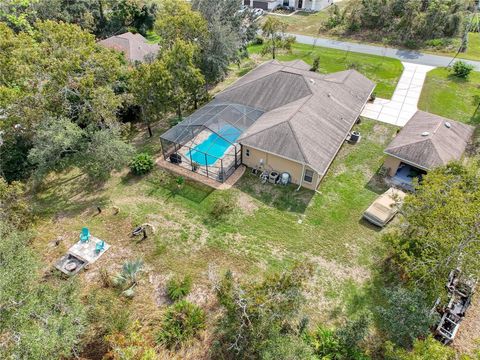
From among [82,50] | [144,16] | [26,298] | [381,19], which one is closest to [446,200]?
[26,298]

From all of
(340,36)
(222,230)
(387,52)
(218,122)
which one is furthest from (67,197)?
(340,36)

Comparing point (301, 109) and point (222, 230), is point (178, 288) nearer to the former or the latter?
point (222, 230)

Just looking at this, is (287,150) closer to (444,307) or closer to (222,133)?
(222,133)

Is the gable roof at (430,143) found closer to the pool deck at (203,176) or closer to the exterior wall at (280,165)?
the exterior wall at (280,165)

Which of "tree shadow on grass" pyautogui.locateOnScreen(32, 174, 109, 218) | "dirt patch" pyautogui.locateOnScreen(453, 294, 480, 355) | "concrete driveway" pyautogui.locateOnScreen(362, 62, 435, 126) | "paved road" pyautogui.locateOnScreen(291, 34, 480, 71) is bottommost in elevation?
"tree shadow on grass" pyautogui.locateOnScreen(32, 174, 109, 218)

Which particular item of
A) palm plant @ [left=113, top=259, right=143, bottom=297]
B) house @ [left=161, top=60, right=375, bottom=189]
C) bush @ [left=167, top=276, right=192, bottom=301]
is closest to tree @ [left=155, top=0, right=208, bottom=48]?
house @ [left=161, top=60, right=375, bottom=189]

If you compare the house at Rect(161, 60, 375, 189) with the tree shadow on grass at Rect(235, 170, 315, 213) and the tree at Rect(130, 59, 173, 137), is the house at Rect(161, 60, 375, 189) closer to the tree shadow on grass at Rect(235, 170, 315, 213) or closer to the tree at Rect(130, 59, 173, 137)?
the tree shadow on grass at Rect(235, 170, 315, 213)
